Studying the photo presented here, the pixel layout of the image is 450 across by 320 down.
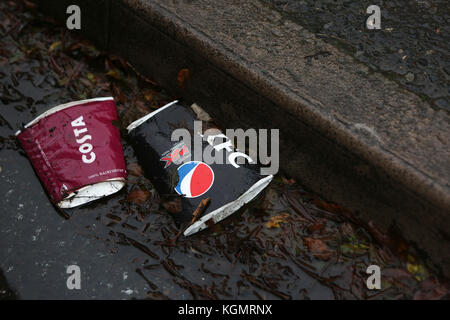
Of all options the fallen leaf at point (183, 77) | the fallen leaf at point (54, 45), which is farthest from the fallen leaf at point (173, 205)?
the fallen leaf at point (54, 45)

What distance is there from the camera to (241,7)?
2.43 meters

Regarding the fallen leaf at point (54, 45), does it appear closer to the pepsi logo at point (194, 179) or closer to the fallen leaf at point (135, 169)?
the fallen leaf at point (135, 169)

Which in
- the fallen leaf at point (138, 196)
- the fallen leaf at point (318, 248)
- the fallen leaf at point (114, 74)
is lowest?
the fallen leaf at point (318, 248)

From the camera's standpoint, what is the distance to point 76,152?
6.88 feet

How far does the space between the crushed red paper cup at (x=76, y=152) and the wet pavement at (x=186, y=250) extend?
9cm

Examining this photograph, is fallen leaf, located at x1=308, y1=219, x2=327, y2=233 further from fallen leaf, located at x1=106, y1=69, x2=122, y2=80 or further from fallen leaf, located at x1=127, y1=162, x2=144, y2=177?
fallen leaf, located at x1=106, y1=69, x2=122, y2=80

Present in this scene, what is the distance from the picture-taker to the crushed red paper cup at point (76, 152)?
6.72 feet

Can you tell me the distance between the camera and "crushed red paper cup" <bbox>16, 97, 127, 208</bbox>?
2049 millimetres

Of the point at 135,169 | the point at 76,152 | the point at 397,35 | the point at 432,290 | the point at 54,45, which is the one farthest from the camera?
the point at 54,45

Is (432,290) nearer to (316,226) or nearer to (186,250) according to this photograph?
(316,226)

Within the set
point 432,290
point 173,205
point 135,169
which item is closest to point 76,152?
point 135,169

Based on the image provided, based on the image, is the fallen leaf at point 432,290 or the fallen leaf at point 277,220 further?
the fallen leaf at point 277,220

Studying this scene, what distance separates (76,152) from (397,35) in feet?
6.22
